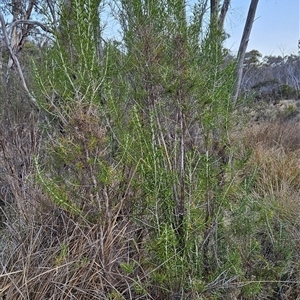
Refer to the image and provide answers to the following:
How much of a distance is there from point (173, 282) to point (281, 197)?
75.9 inches

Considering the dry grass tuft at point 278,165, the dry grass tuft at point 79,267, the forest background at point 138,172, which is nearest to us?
the forest background at point 138,172

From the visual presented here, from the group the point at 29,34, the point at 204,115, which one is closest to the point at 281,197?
the point at 204,115

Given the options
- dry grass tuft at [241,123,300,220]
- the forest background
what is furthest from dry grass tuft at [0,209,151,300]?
dry grass tuft at [241,123,300,220]

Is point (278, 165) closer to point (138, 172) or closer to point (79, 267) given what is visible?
point (138, 172)

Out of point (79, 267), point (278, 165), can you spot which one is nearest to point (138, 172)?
point (79, 267)

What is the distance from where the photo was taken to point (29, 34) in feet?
20.3

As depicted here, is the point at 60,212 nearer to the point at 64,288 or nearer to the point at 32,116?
the point at 64,288

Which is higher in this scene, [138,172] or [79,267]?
[138,172]

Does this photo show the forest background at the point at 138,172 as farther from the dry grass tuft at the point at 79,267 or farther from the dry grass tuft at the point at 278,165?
the dry grass tuft at the point at 278,165

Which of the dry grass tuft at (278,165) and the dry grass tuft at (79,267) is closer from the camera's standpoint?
the dry grass tuft at (79,267)

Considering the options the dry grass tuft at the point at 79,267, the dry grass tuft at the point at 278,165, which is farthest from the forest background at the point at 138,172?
the dry grass tuft at the point at 278,165

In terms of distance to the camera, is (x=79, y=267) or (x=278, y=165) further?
(x=278, y=165)

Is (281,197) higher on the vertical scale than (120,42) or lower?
lower

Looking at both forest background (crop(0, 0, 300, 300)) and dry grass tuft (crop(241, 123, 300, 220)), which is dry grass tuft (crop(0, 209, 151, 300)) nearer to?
forest background (crop(0, 0, 300, 300))
